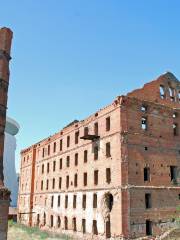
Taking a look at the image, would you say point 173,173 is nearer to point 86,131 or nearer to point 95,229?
point 95,229

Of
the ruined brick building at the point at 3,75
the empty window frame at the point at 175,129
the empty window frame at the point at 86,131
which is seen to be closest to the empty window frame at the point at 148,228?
the empty window frame at the point at 175,129

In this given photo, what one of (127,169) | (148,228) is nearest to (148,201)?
(148,228)

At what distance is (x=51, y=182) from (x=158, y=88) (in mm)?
19929

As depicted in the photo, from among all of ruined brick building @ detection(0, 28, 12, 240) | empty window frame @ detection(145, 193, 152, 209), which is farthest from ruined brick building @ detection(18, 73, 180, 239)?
ruined brick building @ detection(0, 28, 12, 240)

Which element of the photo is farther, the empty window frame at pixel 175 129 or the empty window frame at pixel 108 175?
the empty window frame at pixel 175 129

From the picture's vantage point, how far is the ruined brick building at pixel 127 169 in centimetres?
2792

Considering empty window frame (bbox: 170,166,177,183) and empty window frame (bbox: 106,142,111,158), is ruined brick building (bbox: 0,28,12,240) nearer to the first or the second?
empty window frame (bbox: 106,142,111,158)

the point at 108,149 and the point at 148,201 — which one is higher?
the point at 108,149

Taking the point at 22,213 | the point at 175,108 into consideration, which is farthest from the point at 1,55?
the point at 22,213

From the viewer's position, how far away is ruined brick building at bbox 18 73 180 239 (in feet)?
91.6

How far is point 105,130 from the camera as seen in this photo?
31688 millimetres

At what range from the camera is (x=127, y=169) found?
28281 millimetres

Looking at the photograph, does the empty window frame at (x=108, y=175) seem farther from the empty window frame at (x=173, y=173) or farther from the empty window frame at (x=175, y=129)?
the empty window frame at (x=175, y=129)

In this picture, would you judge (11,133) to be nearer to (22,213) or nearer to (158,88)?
(22,213)
